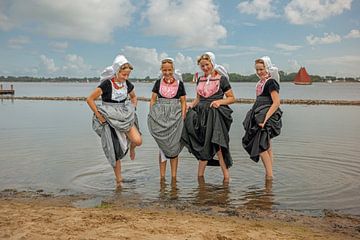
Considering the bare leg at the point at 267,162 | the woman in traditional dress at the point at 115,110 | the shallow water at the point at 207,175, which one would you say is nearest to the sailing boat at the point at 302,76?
the shallow water at the point at 207,175

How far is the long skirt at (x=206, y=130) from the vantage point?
6.07 m

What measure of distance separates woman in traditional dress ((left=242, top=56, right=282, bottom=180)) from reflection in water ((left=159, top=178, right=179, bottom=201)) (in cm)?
125

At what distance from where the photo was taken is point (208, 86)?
6.07 meters

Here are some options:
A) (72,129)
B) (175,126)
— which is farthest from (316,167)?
(72,129)

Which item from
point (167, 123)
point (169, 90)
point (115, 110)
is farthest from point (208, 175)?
point (115, 110)

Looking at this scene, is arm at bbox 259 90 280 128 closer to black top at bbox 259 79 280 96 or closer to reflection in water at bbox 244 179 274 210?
black top at bbox 259 79 280 96

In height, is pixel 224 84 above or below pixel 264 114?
above

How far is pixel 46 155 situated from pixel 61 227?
502cm

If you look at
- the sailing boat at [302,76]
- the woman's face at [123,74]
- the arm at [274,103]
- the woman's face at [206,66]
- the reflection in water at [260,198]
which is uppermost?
the sailing boat at [302,76]

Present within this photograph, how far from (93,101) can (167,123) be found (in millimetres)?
1120

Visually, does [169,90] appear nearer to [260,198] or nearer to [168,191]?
[168,191]

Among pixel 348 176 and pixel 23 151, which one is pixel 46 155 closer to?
pixel 23 151

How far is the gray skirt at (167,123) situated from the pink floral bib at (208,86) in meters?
0.38

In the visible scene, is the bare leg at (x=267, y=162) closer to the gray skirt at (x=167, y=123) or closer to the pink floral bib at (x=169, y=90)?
the gray skirt at (x=167, y=123)
